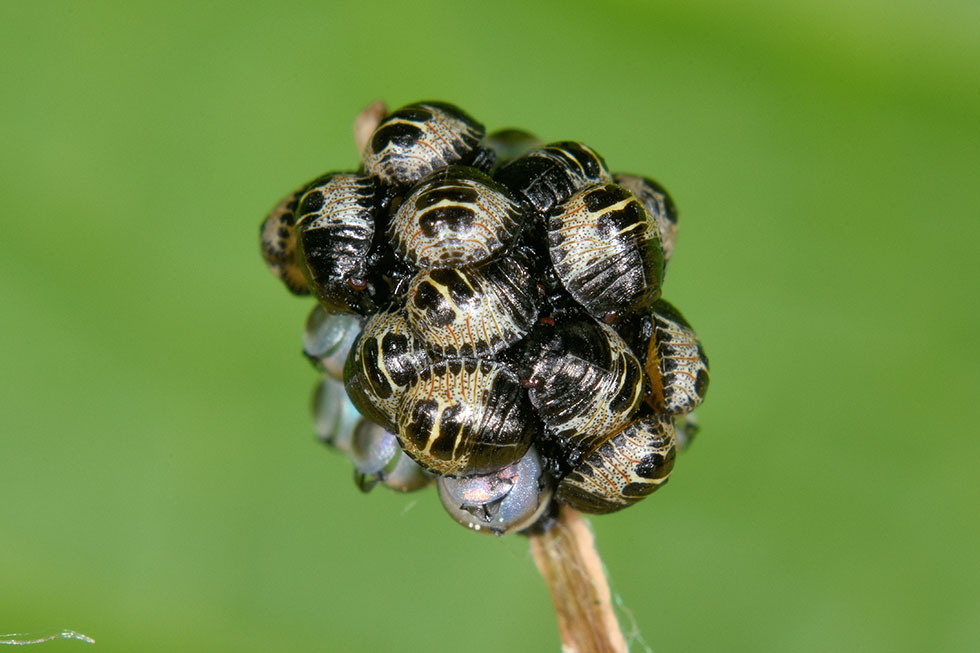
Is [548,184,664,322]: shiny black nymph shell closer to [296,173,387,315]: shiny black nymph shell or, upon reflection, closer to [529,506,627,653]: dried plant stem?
[296,173,387,315]: shiny black nymph shell

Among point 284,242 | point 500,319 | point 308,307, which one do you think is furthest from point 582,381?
point 308,307

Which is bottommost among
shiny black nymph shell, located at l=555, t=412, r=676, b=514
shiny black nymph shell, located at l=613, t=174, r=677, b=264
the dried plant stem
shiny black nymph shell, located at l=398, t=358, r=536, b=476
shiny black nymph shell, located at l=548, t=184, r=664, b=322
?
the dried plant stem

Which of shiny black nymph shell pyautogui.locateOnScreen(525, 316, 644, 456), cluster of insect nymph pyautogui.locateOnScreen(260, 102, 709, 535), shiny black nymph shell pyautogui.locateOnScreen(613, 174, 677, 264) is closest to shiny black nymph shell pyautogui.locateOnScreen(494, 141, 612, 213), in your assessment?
cluster of insect nymph pyautogui.locateOnScreen(260, 102, 709, 535)

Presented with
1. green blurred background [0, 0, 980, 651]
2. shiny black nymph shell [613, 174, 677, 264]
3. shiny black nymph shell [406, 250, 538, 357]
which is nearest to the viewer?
shiny black nymph shell [406, 250, 538, 357]

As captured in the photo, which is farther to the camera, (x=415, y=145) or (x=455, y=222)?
(x=415, y=145)

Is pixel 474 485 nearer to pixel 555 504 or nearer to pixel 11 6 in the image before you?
pixel 555 504

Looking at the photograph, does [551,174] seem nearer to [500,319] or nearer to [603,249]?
[603,249]
